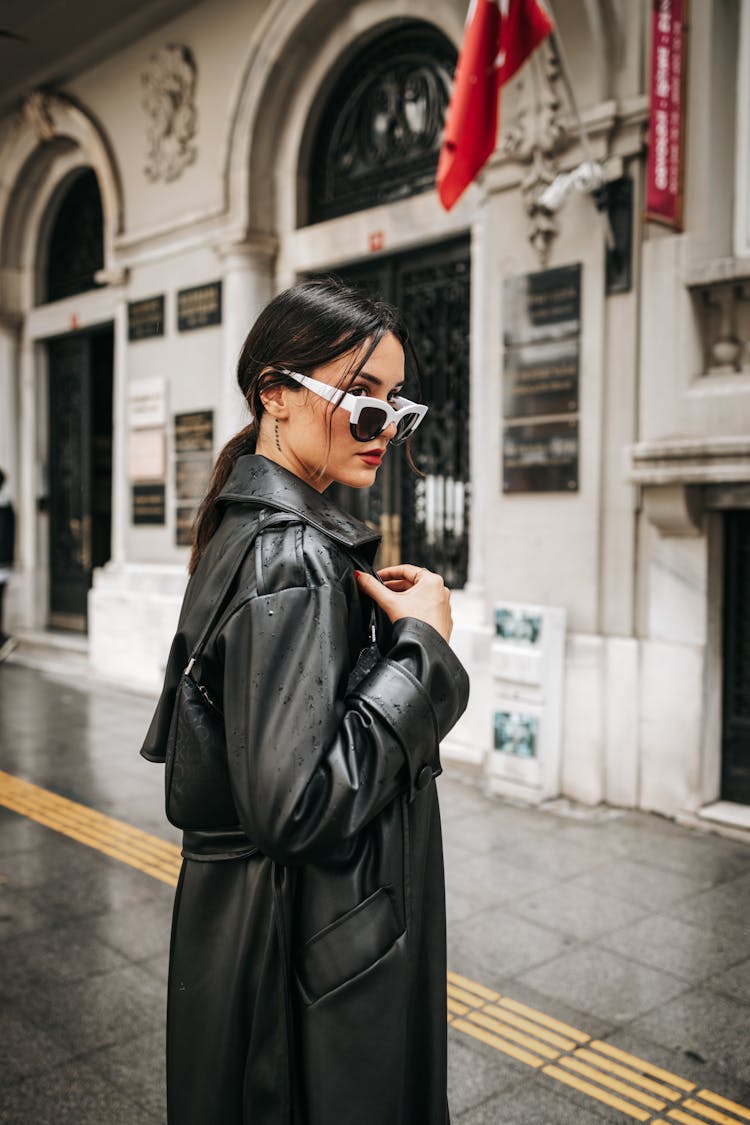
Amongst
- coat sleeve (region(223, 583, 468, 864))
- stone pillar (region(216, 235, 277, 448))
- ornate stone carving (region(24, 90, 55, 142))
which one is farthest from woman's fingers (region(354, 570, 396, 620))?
ornate stone carving (region(24, 90, 55, 142))

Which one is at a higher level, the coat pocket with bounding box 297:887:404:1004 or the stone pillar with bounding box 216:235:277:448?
the stone pillar with bounding box 216:235:277:448

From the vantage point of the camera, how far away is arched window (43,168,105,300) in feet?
40.6

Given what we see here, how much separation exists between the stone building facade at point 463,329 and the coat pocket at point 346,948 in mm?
4398

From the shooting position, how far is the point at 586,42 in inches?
241

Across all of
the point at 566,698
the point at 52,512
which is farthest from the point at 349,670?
the point at 52,512

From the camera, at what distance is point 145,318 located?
10.6 m

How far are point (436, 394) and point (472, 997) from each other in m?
5.13

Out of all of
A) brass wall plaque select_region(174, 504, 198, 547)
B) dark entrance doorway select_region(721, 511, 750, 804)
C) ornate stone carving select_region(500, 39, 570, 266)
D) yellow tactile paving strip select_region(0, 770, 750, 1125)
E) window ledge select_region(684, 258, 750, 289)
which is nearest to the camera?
yellow tactile paving strip select_region(0, 770, 750, 1125)

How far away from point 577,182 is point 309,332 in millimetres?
4895

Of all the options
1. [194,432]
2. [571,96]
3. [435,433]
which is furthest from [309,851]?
[194,432]

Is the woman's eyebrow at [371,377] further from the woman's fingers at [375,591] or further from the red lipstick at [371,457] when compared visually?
the woman's fingers at [375,591]

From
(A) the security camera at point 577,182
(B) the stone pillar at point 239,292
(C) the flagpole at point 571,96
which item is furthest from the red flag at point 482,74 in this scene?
(B) the stone pillar at point 239,292

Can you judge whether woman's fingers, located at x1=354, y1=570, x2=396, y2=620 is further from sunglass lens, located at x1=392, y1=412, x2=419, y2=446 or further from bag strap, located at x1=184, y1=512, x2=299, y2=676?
sunglass lens, located at x1=392, y1=412, x2=419, y2=446

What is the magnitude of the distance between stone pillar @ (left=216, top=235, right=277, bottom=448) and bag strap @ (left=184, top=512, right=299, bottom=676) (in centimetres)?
765
